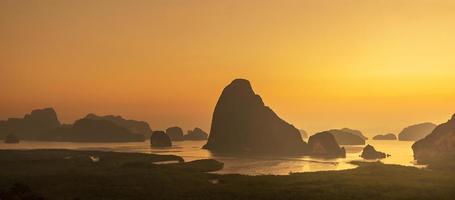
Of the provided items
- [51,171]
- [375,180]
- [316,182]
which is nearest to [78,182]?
[51,171]

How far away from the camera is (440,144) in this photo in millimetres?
111062

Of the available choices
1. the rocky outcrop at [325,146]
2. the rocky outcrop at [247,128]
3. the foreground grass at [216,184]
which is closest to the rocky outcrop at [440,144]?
the rocky outcrop at [325,146]

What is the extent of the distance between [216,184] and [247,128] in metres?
120

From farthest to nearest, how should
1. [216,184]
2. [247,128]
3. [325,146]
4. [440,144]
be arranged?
[247,128], [325,146], [440,144], [216,184]

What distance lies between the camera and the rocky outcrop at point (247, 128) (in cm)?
17400

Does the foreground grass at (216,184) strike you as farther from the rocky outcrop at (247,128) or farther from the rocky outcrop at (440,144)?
the rocky outcrop at (247,128)

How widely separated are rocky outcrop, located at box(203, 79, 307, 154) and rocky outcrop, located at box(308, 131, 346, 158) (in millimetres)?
12844

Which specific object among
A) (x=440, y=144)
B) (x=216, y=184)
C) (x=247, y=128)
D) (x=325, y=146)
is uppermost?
(x=247, y=128)

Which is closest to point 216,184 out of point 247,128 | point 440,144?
point 440,144

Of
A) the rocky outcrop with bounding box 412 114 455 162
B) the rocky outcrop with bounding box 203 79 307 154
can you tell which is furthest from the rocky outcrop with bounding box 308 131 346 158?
the rocky outcrop with bounding box 412 114 455 162

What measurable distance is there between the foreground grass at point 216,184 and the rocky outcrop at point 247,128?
88.9 m

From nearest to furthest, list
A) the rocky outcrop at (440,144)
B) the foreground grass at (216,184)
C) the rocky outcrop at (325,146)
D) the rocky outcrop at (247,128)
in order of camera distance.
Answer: the foreground grass at (216,184) → the rocky outcrop at (440,144) → the rocky outcrop at (325,146) → the rocky outcrop at (247,128)

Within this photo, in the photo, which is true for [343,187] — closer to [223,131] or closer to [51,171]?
[51,171]

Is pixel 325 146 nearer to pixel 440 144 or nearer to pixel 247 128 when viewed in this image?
pixel 247 128
